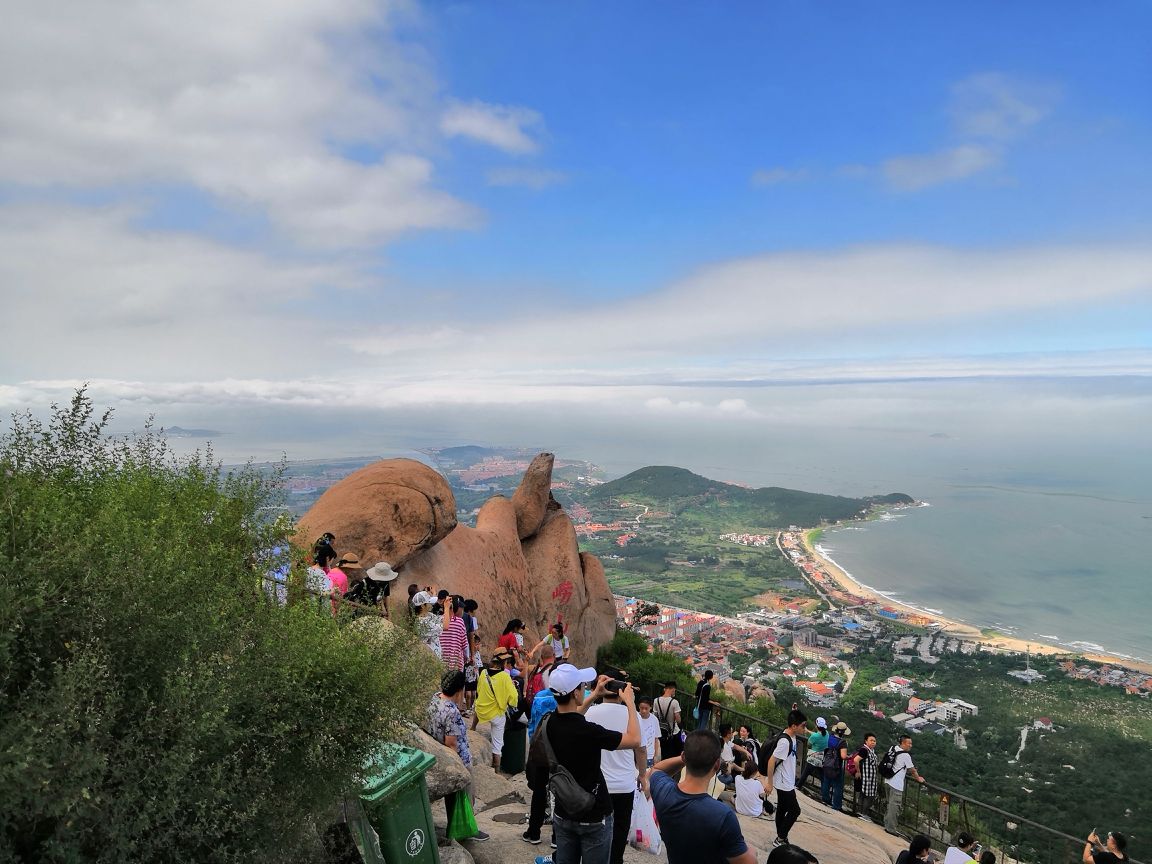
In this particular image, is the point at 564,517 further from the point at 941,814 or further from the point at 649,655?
the point at 941,814

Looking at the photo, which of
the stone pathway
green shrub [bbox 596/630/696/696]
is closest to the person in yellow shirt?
the stone pathway

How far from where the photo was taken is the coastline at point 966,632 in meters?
62.9

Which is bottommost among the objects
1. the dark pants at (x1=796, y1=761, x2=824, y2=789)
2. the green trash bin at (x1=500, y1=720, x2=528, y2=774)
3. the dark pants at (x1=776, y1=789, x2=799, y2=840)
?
the dark pants at (x1=796, y1=761, x2=824, y2=789)

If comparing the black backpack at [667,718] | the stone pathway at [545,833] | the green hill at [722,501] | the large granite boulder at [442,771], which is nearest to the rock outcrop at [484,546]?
the stone pathway at [545,833]

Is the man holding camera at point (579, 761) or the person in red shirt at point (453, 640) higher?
the man holding camera at point (579, 761)

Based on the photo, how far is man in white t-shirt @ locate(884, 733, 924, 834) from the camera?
12.1m

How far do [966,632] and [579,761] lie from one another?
264 feet

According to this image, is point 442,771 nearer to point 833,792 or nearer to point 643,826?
point 643,826

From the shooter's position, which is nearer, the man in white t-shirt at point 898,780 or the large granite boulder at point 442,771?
the large granite boulder at point 442,771

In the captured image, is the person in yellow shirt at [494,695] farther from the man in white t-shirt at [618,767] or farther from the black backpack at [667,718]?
the man in white t-shirt at [618,767]

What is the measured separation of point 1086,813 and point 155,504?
2670 cm

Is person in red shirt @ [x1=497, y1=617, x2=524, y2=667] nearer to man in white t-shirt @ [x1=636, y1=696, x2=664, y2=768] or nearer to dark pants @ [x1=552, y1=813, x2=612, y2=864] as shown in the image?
man in white t-shirt @ [x1=636, y1=696, x2=664, y2=768]

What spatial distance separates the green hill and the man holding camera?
128771 millimetres

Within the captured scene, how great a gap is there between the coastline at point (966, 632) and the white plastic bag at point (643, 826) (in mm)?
69325
